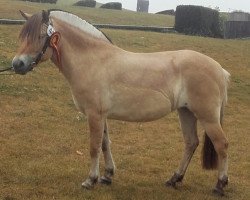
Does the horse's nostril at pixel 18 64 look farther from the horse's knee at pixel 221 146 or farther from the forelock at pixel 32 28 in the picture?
the horse's knee at pixel 221 146

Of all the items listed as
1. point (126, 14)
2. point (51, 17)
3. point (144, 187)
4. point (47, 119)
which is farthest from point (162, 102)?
point (126, 14)

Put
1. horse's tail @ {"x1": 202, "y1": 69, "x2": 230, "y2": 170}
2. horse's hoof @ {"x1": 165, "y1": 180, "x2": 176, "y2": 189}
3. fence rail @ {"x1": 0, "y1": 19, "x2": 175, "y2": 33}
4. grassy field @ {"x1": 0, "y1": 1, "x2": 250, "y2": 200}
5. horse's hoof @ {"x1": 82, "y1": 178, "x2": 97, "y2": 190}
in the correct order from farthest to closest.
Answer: fence rail @ {"x1": 0, "y1": 19, "x2": 175, "y2": 33} → horse's hoof @ {"x1": 165, "y1": 180, "x2": 176, "y2": 189} → horse's tail @ {"x1": 202, "y1": 69, "x2": 230, "y2": 170} → grassy field @ {"x1": 0, "y1": 1, "x2": 250, "y2": 200} → horse's hoof @ {"x1": 82, "y1": 178, "x2": 97, "y2": 190}

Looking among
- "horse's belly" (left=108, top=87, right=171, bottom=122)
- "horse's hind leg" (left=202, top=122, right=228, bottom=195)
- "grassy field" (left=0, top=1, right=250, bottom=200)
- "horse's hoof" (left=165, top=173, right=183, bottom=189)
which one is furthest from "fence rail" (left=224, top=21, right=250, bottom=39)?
"horse's belly" (left=108, top=87, right=171, bottom=122)

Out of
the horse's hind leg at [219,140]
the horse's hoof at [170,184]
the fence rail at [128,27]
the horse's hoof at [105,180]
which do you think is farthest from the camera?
the fence rail at [128,27]

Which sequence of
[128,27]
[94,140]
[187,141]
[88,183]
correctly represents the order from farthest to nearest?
[128,27] → [187,141] → [88,183] → [94,140]

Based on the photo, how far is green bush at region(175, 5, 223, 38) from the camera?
2791 cm

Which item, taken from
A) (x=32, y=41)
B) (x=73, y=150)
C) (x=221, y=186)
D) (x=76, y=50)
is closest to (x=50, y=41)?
(x=32, y=41)

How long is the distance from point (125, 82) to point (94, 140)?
974 millimetres

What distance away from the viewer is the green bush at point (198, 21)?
27.9 m

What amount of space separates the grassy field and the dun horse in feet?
1.96

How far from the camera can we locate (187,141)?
7305 millimetres

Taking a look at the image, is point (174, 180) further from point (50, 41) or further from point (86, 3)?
point (86, 3)

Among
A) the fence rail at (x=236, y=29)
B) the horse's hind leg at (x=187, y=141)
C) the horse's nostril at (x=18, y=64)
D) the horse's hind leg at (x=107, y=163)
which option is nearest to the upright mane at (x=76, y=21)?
the horse's nostril at (x=18, y=64)

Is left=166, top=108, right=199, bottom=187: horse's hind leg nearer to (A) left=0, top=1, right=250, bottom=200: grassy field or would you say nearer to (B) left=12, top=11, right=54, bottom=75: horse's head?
(A) left=0, top=1, right=250, bottom=200: grassy field
